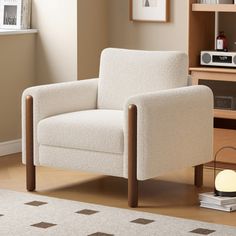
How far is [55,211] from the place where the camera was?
15.4 feet

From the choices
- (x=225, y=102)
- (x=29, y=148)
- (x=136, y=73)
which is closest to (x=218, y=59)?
(x=225, y=102)

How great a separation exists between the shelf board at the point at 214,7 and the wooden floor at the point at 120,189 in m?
1.18

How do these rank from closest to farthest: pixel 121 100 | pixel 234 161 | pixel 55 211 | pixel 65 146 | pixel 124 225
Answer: pixel 124 225 → pixel 55 211 → pixel 65 146 → pixel 121 100 → pixel 234 161

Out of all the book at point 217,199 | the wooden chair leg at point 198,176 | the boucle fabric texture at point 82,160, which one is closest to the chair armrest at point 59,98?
the boucle fabric texture at point 82,160

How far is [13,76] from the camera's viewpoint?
6.45 meters

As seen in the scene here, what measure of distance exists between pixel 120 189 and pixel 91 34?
5.75 feet

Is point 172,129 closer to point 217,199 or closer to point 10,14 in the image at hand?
point 217,199

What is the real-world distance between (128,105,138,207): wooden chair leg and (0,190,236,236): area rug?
0.13 meters

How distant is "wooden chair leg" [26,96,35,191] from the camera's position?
17.0ft

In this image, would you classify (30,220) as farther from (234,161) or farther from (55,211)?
(234,161)

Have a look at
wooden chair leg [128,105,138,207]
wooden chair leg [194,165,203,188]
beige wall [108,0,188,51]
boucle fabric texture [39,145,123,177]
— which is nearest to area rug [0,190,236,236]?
wooden chair leg [128,105,138,207]

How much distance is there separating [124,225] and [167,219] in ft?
0.90

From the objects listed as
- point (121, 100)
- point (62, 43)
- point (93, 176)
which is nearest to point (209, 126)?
point (121, 100)

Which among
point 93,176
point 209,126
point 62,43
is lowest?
point 93,176
